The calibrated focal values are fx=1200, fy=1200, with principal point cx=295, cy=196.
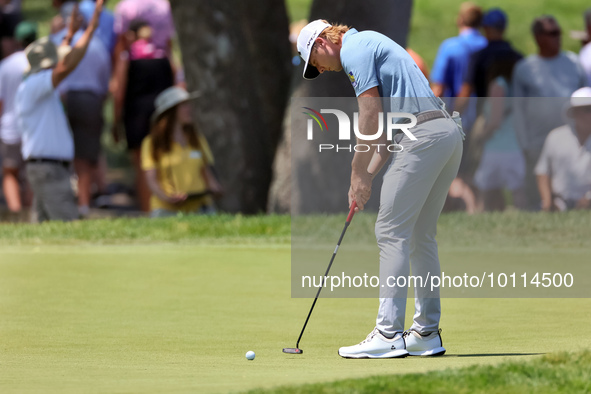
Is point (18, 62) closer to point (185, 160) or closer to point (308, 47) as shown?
point (185, 160)

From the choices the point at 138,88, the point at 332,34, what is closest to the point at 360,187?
the point at 332,34

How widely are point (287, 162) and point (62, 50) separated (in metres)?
3.08

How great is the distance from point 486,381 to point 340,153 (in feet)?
24.7

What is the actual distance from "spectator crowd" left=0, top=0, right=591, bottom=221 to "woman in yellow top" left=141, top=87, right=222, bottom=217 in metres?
0.01

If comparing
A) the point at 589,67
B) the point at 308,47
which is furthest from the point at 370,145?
the point at 589,67

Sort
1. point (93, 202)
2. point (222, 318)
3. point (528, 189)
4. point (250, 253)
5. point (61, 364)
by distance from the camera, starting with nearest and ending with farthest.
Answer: point (61, 364)
point (222, 318)
point (250, 253)
point (528, 189)
point (93, 202)

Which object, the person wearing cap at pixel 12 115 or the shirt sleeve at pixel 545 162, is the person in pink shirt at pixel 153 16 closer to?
the person wearing cap at pixel 12 115

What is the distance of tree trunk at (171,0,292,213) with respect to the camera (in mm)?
13430

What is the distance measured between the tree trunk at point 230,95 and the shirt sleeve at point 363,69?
8091 mm

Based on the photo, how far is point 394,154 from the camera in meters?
5.63

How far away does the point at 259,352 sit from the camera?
5777 millimetres

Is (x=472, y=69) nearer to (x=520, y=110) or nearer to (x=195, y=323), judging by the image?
(x=520, y=110)

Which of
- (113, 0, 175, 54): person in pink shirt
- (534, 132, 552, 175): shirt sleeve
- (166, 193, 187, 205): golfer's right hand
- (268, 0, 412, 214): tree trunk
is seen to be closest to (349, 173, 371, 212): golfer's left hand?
(166, 193, 187, 205): golfer's right hand

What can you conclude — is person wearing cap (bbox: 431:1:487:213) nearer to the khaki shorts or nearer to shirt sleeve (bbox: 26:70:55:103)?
shirt sleeve (bbox: 26:70:55:103)
